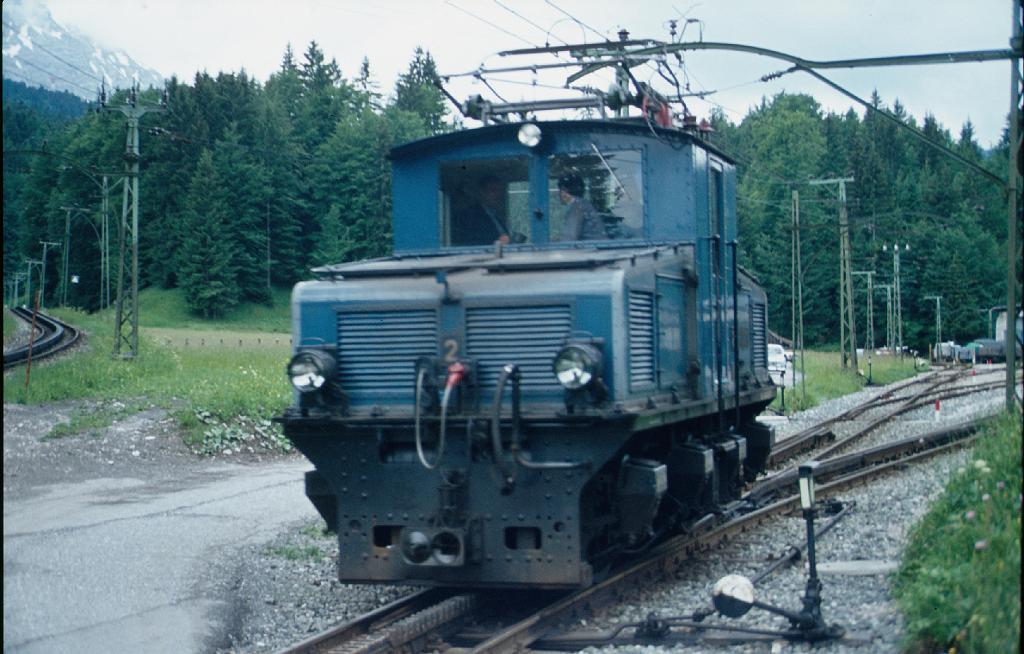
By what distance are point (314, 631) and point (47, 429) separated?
7.08 m

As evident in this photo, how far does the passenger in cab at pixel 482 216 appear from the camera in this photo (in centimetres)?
902

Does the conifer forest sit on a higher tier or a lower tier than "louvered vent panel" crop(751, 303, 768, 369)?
higher

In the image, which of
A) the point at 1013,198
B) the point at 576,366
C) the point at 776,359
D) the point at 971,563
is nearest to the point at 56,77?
the point at 576,366

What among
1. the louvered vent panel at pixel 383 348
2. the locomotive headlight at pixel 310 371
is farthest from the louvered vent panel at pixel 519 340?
the locomotive headlight at pixel 310 371

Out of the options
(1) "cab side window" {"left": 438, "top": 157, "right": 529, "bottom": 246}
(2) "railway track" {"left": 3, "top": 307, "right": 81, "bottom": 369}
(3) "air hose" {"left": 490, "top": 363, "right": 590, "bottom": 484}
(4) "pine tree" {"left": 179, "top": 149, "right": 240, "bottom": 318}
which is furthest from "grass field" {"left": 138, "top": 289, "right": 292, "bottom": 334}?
(3) "air hose" {"left": 490, "top": 363, "right": 590, "bottom": 484}

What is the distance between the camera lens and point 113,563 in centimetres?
929

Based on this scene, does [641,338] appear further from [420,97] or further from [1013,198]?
[420,97]

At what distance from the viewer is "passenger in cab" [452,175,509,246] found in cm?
902

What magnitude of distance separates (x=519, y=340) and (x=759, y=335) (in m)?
5.44

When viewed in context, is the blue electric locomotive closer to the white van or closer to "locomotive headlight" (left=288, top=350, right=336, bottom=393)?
"locomotive headlight" (left=288, top=350, right=336, bottom=393)

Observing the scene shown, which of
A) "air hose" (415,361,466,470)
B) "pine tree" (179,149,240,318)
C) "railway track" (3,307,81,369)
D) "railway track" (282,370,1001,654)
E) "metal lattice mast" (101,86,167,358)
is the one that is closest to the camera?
"railway track" (282,370,1001,654)

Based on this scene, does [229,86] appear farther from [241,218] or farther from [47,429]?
[47,429]

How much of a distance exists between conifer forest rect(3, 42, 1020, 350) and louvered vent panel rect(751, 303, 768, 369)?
6.42ft

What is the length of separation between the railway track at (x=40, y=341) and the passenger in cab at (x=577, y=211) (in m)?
4.74
